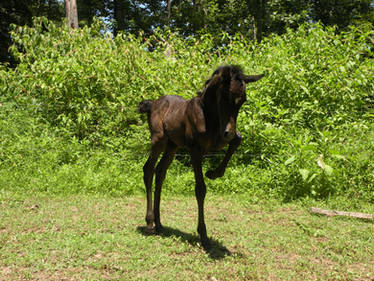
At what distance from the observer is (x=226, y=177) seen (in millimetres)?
6707

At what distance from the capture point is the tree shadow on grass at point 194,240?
357cm

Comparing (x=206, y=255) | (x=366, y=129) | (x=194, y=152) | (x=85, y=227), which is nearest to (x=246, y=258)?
(x=206, y=255)

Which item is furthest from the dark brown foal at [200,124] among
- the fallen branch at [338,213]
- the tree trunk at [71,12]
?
the tree trunk at [71,12]

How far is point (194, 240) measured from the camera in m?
3.98

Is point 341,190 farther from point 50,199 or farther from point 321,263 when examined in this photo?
point 50,199

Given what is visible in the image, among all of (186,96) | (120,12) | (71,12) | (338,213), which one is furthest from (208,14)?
(338,213)

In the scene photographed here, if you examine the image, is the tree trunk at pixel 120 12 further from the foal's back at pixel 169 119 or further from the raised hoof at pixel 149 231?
the raised hoof at pixel 149 231

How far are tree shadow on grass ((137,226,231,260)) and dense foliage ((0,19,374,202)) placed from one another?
84.7 inches

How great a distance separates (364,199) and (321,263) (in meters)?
2.89

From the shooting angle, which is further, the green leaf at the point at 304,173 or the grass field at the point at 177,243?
the green leaf at the point at 304,173

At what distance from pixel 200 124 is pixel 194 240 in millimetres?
1573

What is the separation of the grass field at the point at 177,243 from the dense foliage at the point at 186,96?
2.55 ft

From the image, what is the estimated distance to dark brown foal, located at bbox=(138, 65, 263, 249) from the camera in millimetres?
2938

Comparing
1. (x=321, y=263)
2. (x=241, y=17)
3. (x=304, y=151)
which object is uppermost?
(x=241, y=17)
